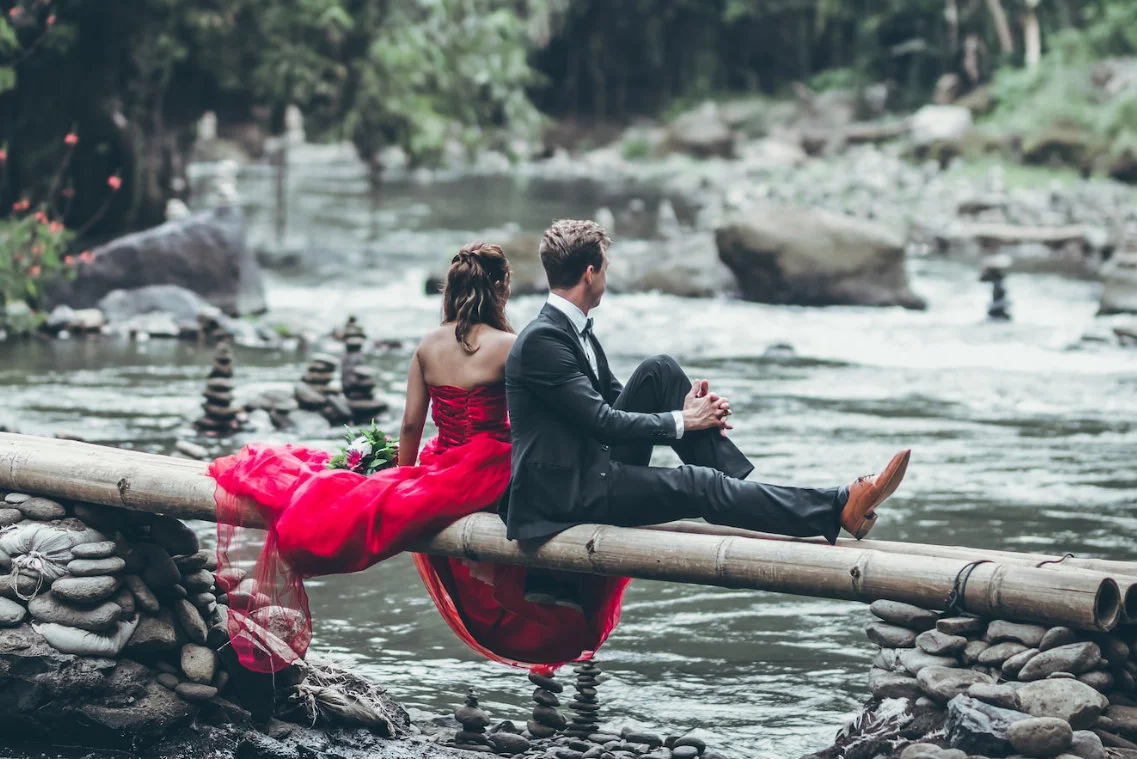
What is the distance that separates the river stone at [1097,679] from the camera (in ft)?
16.4

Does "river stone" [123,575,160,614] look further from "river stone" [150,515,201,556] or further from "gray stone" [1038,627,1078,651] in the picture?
"gray stone" [1038,627,1078,651]

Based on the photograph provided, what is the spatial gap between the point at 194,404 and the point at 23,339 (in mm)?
4281

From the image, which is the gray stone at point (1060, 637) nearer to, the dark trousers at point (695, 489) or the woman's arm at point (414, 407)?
the dark trousers at point (695, 489)

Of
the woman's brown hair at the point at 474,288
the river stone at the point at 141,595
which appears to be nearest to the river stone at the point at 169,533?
the river stone at the point at 141,595

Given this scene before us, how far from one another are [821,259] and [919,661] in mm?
15267

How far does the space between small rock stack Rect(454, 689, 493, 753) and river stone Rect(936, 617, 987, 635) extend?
1917 mm

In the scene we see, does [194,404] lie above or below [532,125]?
below

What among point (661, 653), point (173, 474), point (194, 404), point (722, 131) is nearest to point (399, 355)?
point (194, 404)

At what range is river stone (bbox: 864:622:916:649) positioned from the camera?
17.9 feet

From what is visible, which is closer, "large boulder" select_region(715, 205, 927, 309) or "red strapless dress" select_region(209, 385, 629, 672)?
"red strapless dress" select_region(209, 385, 629, 672)

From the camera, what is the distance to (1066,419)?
13.5 m

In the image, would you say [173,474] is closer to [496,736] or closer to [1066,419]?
[496,736]

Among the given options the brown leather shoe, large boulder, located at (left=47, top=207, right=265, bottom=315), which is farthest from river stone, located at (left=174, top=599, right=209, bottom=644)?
large boulder, located at (left=47, top=207, right=265, bottom=315)

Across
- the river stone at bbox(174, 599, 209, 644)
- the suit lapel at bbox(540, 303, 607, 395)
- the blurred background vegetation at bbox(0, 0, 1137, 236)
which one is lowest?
the river stone at bbox(174, 599, 209, 644)
